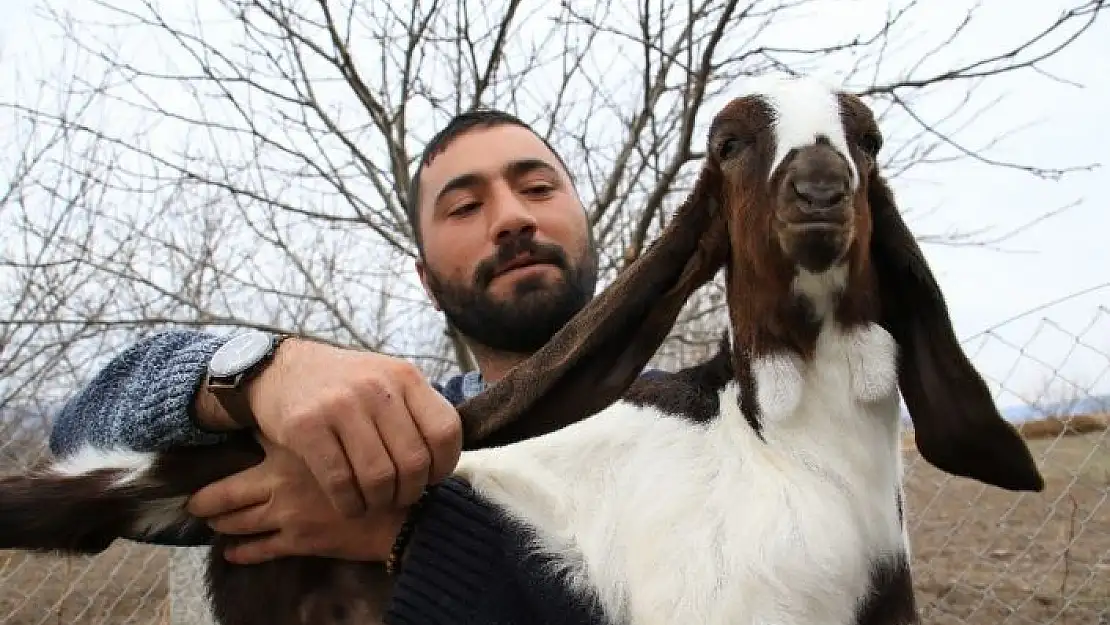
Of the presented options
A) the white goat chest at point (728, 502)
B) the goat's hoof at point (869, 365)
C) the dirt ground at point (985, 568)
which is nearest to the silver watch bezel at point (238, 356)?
the white goat chest at point (728, 502)

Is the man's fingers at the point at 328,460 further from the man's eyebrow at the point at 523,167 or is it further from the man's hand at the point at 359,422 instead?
the man's eyebrow at the point at 523,167

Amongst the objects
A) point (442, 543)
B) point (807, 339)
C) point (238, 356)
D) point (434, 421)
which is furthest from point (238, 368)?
point (807, 339)

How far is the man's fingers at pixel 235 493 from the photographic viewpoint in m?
1.42

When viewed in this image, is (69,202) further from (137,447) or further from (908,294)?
(908,294)

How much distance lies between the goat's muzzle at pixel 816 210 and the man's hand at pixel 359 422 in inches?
23.4

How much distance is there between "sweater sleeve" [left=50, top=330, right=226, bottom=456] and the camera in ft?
4.56

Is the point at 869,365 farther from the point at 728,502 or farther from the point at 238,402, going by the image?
the point at 238,402

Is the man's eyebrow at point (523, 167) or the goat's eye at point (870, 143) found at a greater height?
the goat's eye at point (870, 143)

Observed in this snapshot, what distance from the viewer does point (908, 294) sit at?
1.58 meters

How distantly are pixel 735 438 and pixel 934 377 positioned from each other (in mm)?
379

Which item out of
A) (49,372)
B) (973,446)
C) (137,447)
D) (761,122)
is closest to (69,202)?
(49,372)

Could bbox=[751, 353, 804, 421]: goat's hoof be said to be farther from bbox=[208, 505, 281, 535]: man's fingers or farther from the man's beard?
the man's beard

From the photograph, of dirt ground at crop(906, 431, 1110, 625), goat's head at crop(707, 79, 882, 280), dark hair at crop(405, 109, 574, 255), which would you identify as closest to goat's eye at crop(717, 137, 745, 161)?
goat's head at crop(707, 79, 882, 280)

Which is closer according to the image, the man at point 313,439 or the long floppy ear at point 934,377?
the man at point 313,439
